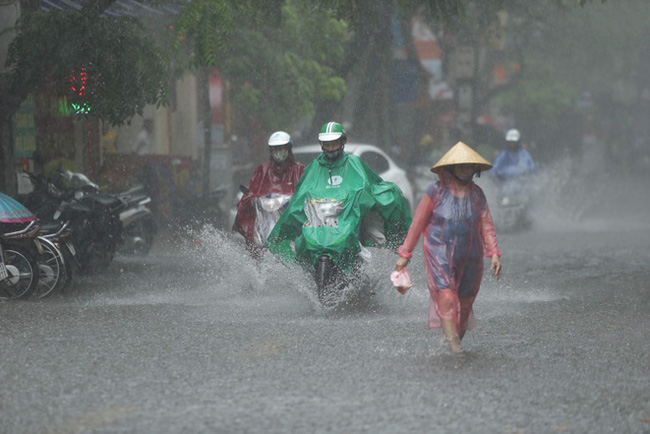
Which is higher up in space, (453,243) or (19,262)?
(453,243)

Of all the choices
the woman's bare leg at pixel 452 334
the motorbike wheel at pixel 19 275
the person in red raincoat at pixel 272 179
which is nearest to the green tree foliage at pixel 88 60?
the person in red raincoat at pixel 272 179

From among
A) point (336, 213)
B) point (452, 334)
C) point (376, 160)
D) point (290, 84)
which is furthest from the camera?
point (290, 84)

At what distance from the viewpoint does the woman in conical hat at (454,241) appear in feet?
22.1

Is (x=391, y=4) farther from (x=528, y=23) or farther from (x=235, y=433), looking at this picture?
(x=235, y=433)

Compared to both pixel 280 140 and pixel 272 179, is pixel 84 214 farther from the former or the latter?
pixel 280 140

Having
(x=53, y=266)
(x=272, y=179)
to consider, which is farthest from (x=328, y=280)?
(x=53, y=266)

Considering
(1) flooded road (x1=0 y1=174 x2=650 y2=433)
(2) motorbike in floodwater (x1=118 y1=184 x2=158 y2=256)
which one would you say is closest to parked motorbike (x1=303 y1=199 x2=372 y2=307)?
(1) flooded road (x1=0 y1=174 x2=650 y2=433)

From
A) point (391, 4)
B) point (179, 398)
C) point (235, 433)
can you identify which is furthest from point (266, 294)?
point (391, 4)

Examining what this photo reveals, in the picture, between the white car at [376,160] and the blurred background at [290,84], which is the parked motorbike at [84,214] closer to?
the blurred background at [290,84]

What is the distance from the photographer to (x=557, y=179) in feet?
72.5

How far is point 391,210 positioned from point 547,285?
8.92 feet

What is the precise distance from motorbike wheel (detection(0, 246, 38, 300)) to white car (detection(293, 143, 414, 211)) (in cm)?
749

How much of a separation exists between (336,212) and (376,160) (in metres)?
9.00

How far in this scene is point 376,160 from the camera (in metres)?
17.9
